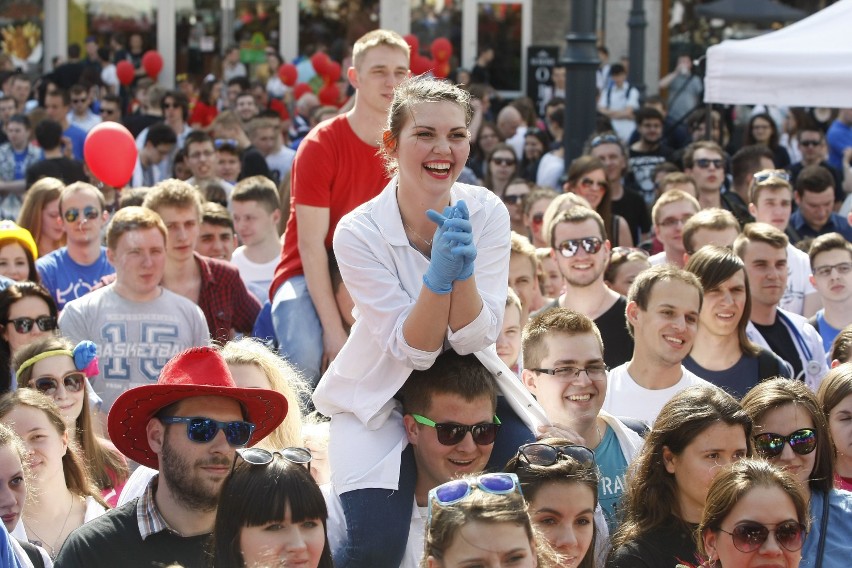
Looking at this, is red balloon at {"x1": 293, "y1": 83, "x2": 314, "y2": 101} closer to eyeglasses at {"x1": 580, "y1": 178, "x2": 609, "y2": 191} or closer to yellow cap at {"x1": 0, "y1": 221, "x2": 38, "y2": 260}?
eyeglasses at {"x1": 580, "y1": 178, "x2": 609, "y2": 191}

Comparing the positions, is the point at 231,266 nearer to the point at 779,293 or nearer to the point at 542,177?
the point at 779,293

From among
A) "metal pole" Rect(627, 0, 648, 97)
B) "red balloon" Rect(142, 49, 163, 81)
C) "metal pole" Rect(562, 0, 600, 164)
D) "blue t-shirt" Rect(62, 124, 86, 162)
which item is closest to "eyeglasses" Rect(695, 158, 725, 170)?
"metal pole" Rect(562, 0, 600, 164)

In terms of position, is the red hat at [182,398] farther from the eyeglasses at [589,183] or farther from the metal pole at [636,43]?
the metal pole at [636,43]

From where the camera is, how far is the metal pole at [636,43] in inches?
731

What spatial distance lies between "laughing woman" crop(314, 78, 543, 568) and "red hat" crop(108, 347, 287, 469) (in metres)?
0.18

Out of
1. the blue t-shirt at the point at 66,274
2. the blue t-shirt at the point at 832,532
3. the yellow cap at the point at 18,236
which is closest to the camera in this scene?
the blue t-shirt at the point at 832,532

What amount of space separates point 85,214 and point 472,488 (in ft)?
16.1

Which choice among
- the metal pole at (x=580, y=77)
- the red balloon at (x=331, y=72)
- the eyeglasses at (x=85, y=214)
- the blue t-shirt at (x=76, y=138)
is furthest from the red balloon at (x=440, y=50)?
the eyeglasses at (x=85, y=214)

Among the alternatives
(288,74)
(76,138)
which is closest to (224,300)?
(76,138)

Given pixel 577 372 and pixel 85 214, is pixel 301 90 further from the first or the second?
pixel 577 372

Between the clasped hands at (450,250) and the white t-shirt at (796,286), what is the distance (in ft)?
15.1

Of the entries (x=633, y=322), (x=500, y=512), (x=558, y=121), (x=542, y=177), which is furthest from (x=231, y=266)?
(x=558, y=121)

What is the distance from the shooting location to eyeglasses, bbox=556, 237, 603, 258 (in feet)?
22.5

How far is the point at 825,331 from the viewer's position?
291 inches
